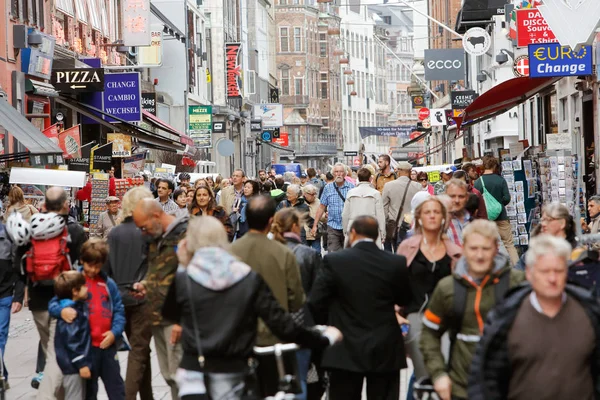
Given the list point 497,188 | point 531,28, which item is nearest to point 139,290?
point 497,188

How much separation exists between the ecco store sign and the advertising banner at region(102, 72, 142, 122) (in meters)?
17.6

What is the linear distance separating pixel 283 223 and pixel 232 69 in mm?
60546

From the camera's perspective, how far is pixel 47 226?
1012 cm

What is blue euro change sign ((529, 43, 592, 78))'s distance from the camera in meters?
17.9

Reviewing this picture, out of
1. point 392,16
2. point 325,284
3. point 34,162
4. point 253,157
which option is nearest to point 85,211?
point 34,162

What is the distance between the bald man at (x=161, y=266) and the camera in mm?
8516

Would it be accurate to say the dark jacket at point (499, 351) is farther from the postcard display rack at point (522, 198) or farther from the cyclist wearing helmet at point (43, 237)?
the postcard display rack at point (522, 198)

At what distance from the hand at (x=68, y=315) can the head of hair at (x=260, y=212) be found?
1696mm

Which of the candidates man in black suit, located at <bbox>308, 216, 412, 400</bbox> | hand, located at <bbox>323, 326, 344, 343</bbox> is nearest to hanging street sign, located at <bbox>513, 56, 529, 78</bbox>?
man in black suit, located at <bbox>308, 216, 412, 400</bbox>

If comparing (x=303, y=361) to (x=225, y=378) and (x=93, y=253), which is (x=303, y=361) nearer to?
(x=225, y=378)

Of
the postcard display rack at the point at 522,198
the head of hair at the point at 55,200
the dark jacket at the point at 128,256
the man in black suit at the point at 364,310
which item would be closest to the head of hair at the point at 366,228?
the man in black suit at the point at 364,310

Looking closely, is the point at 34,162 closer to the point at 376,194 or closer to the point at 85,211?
the point at 85,211

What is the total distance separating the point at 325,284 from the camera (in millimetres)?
7574

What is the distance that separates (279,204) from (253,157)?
63.1m
